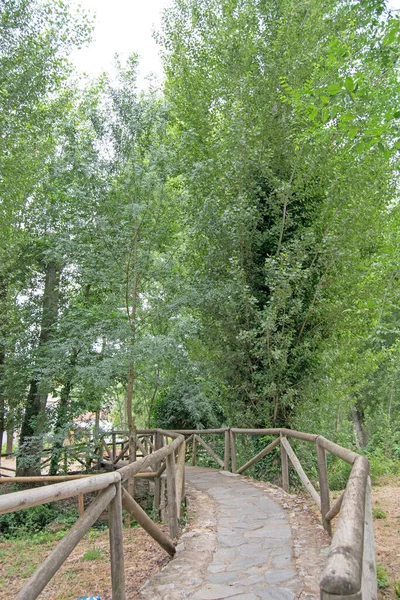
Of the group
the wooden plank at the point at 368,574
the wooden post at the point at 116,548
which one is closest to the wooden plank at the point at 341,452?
the wooden plank at the point at 368,574

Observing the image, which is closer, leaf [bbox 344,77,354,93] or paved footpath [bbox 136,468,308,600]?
paved footpath [bbox 136,468,308,600]

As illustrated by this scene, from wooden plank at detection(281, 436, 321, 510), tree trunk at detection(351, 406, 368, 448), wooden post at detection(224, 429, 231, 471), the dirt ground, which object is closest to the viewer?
the dirt ground

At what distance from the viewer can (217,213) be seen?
8.64 m

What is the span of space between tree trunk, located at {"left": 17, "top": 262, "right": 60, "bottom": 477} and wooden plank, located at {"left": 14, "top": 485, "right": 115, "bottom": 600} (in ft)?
25.0

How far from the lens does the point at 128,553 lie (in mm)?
5246

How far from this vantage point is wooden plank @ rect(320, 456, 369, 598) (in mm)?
1131

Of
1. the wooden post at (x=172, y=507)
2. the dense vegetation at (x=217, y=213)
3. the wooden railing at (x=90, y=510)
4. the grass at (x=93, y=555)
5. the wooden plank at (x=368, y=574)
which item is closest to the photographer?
the wooden plank at (x=368, y=574)

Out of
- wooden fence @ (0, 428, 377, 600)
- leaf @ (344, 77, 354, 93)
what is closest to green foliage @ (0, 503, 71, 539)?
wooden fence @ (0, 428, 377, 600)

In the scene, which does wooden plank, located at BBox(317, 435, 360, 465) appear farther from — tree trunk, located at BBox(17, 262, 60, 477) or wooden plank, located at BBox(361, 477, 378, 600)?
tree trunk, located at BBox(17, 262, 60, 477)

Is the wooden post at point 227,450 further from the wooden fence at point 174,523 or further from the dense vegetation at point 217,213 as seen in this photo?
the wooden fence at point 174,523

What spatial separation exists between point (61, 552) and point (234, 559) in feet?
6.60

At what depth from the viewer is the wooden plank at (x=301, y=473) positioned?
4.73 meters

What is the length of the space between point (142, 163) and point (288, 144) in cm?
279

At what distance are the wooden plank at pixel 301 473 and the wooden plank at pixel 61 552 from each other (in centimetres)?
277
